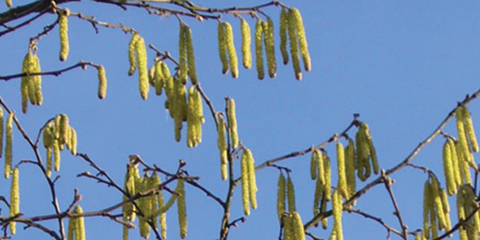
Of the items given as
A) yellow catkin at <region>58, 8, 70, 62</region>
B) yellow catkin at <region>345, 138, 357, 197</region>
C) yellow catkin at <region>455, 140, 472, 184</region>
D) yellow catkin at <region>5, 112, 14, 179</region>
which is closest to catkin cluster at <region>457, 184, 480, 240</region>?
yellow catkin at <region>455, 140, 472, 184</region>

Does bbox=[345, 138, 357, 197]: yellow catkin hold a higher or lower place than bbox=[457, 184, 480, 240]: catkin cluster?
higher

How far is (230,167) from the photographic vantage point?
4887mm

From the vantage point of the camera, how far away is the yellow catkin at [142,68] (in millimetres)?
4340

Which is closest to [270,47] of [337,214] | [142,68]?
[142,68]

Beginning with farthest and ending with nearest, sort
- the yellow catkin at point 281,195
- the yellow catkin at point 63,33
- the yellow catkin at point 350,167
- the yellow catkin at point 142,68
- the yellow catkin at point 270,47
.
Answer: the yellow catkin at point 350,167 → the yellow catkin at point 281,195 → the yellow catkin at point 270,47 → the yellow catkin at point 142,68 → the yellow catkin at point 63,33

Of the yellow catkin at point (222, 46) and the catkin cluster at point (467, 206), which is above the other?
the yellow catkin at point (222, 46)

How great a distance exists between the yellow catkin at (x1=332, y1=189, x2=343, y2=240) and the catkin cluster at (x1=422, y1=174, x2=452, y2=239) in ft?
1.71

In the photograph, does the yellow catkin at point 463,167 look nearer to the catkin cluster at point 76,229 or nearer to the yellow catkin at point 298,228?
the yellow catkin at point 298,228

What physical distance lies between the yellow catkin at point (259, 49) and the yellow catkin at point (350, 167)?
79 centimetres

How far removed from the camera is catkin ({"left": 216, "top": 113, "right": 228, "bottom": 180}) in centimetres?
449

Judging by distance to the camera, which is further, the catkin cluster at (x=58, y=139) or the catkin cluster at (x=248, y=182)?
the catkin cluster at (x=58, y=139)

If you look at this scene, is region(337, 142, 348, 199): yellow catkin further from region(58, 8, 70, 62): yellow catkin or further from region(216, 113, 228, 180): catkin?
region(58, 8, 70, 62): yellow catkin

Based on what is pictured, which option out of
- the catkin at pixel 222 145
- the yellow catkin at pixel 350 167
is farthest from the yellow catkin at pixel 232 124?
the yellow catkin at pixel 350 167

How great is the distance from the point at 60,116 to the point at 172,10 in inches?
43.2
